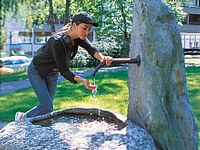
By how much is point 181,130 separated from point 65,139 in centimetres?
86

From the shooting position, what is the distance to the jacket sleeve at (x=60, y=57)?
10.3 feet

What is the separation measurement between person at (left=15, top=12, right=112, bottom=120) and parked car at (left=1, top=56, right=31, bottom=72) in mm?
14303

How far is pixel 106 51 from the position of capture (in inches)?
512

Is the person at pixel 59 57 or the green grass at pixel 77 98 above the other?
the person at pixel 59 57

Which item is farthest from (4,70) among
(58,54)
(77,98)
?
(58,54)

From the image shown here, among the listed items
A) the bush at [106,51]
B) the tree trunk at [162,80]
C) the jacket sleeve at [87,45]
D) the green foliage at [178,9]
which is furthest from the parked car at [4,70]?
the tree trunk at [162,80]

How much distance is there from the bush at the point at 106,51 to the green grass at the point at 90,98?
3764 millimetres

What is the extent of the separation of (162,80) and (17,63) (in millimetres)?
16214

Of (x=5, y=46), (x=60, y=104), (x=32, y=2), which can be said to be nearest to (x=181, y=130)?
(x=60, y=104)

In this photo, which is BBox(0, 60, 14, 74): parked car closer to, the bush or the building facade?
the bush

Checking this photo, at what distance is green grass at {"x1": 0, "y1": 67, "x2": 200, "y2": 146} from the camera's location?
6.50m

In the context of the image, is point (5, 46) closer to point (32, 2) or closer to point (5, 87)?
point (32, 2)

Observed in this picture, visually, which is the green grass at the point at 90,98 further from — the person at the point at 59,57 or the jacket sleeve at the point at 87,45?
the jacket sleeve at the point at 87,45

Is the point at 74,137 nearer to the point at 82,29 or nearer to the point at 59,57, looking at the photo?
the point at 59,57
